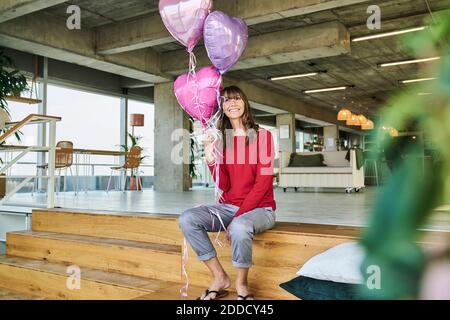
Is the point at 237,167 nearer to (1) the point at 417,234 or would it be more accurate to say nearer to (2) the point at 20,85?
(1) the point at 417,234

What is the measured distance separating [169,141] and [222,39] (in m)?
6.06

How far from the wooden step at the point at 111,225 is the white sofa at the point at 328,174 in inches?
201

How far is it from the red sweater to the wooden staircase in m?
0.22

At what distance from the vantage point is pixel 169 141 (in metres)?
8.06

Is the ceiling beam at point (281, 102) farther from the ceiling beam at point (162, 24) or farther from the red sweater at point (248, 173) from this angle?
the red sweater at point (248, 173)

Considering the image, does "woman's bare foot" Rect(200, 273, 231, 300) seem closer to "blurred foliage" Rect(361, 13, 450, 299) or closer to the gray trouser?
the gray trouser

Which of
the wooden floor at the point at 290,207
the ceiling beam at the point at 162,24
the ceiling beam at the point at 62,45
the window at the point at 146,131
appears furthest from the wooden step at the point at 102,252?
the window at the point at 146,131

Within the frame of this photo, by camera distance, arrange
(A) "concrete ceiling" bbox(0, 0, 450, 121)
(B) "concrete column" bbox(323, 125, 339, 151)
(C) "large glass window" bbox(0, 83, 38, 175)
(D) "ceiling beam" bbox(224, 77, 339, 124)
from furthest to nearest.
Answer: (B) "concrete column" bbox(323, 125, 339, 151), (D) "ceiling beam" bbox(224, 77, 339, 124), (C) "large glass window" bbox(0, 83, 38, 175), (A) "concrete ceiling" bbox(0, 0, 450, 121)

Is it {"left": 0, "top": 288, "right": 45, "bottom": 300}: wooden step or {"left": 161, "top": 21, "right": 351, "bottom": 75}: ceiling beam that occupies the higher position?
{"left": 161, "top": 21, "right": 351, "bottom": 75}: ceiling beam

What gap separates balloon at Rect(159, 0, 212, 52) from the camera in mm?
2150

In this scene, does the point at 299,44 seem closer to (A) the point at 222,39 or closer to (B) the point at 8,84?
(B) the point at 8,84

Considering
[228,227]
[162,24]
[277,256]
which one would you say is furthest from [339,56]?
[228,227]

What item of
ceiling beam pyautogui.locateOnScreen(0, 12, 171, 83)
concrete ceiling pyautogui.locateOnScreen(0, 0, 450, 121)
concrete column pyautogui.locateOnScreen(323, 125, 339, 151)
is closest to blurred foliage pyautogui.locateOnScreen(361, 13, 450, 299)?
concrete ceiling pyautogui.locateOnScreen(0, 0, 450, 121)
